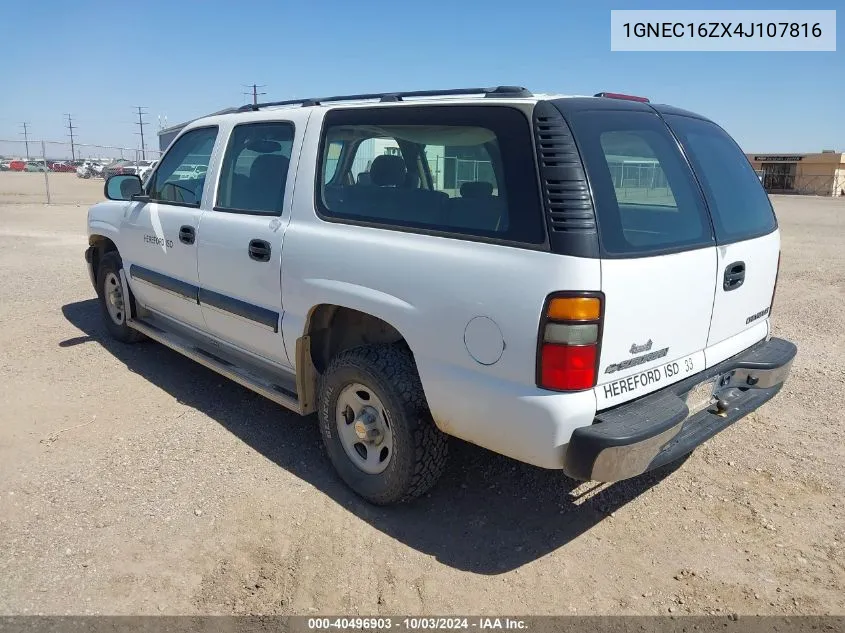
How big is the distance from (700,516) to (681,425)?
0.88 m

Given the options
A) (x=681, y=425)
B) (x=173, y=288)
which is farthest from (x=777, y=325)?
(x=173, y=288)

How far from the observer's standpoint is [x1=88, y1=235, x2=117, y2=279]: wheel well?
5.83 metres

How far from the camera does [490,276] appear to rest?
2.60 metres

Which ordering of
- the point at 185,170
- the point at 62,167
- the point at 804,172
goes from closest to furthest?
1. the point at 185,170
2. the point at 804,172
3. the point at 62,167

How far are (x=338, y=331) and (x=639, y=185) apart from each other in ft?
5.88

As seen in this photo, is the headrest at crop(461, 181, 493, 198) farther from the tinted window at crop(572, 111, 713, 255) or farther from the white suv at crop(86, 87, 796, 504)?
the tinted window at crop(572, 111, 713, 255)

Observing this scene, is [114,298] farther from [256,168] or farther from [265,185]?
[265,185]

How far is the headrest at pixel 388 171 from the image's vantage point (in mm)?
3285

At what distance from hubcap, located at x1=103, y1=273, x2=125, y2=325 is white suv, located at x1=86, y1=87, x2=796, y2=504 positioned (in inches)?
70.8

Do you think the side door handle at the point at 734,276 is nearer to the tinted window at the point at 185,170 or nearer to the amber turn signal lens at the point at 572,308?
the amber turn signal lens at the point at 572,308

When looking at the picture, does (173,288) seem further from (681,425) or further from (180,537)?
(681,425)

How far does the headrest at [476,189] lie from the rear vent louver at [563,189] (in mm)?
280

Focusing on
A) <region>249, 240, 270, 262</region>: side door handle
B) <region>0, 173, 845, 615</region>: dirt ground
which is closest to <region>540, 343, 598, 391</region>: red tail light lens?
<region>0, 173, 845, 615</region>: dirt ground

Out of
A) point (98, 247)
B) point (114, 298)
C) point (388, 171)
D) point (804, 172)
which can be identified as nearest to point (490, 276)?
point (388, 171)
